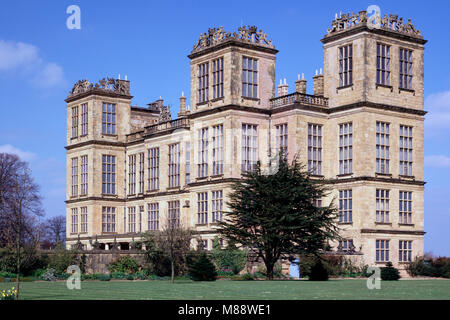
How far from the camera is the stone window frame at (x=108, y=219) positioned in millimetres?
69812

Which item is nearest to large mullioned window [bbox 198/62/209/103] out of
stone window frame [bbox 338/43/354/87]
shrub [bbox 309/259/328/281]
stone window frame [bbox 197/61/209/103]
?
stone window frame [bbox 197/61/209/103]

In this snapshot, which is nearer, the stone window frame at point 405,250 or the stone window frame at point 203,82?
the stone window frame at point 405,250

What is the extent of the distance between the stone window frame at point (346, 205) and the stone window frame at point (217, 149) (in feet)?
27.7

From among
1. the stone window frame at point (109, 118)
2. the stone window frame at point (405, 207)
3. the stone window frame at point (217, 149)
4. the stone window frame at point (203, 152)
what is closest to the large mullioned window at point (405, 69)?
the stone window frame at point (405, 207)

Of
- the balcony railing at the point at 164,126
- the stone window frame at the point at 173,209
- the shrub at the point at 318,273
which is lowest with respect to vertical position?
the shrub at the point at 318,273

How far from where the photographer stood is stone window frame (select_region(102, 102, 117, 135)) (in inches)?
2758

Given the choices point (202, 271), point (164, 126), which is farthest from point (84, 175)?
point (202, 271)

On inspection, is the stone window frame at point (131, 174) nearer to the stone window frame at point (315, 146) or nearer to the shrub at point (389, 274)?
the stone window frame at point (315, 146)

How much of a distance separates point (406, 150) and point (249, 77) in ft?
39.8

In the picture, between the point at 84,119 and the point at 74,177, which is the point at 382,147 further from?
the point at 74,177

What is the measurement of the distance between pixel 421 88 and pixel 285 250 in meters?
20.2

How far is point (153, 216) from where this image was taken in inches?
2544

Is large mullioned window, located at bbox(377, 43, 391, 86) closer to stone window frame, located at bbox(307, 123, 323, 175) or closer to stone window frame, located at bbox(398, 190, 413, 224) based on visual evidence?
stone window frame, located at bbox(307, 123, 323, 175)
